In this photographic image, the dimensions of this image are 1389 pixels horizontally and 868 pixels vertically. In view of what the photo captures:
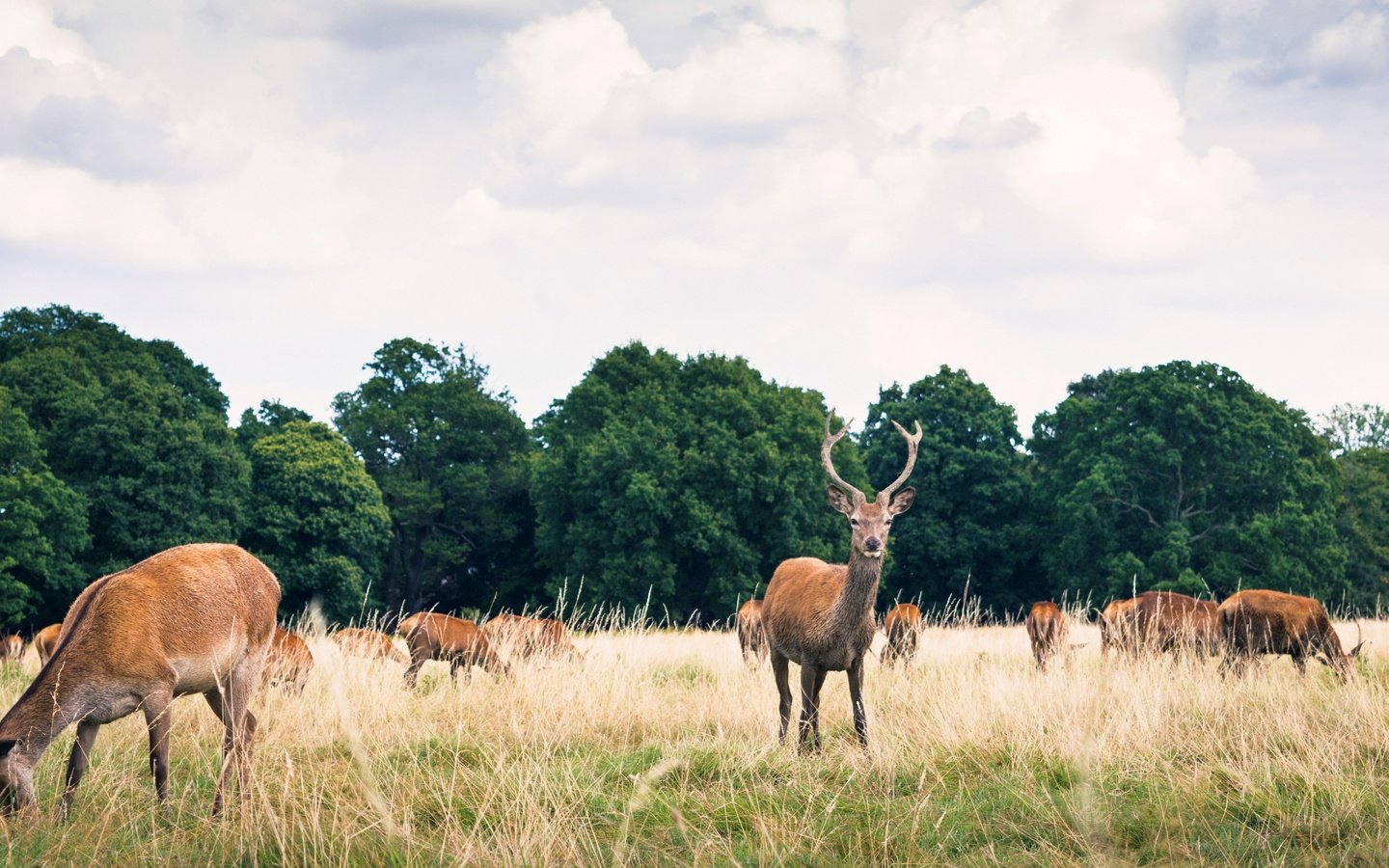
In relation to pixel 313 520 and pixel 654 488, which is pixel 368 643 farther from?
pixel 313 520

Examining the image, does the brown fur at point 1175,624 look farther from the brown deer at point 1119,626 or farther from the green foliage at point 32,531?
the green foliage at point 32,531

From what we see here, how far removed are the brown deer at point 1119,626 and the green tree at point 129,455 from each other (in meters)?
25.1

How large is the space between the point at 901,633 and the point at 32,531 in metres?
23.6

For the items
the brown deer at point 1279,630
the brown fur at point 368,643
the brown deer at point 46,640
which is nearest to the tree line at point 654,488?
the brown deer at point 46,640

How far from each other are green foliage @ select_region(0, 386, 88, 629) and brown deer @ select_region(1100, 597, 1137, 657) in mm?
25700

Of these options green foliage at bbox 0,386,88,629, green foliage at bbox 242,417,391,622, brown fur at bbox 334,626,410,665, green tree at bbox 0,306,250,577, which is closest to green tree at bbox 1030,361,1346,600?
green foliage at bbox 242,417,391,622

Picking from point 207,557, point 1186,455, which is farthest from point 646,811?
point 1186,455

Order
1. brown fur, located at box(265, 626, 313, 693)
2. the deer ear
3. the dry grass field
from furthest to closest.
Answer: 1. brown fur, located at box(265, 626, 313, 693)
2. the deer ear
3. the dry grass field

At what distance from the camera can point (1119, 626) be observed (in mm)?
12969

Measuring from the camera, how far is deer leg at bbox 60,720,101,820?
19.6ft

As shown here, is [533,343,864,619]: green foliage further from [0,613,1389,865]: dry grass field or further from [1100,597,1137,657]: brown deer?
[0,613,1389,865]: dry grass field

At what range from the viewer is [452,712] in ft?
28.5

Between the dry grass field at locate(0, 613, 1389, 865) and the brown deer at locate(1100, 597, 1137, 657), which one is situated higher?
the brown deer at locate(1100, 597, 1137, 657)

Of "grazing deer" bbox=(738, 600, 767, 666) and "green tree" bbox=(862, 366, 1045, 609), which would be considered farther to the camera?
"green tree" bbox=(862, 366, 1045, 609)
